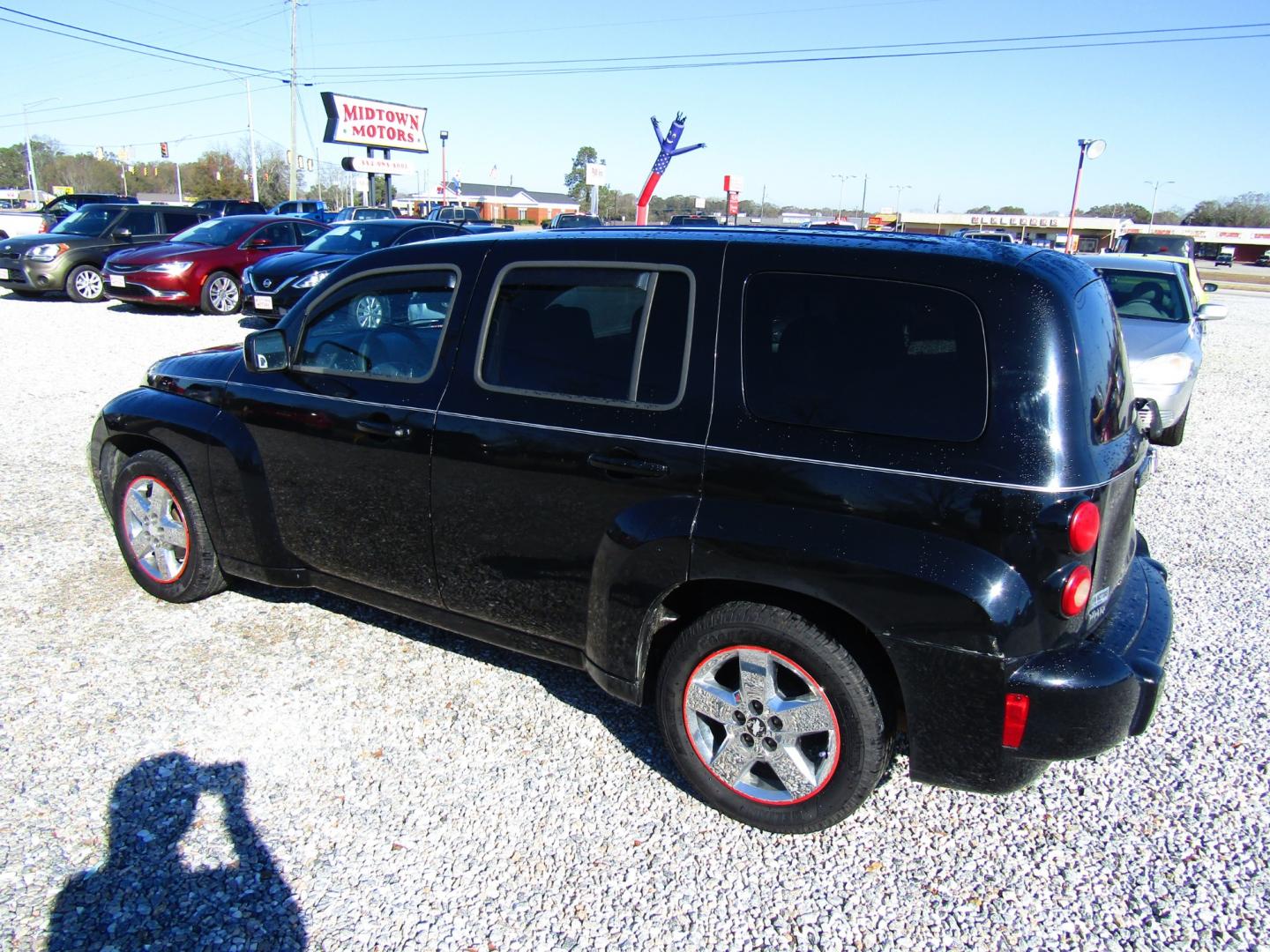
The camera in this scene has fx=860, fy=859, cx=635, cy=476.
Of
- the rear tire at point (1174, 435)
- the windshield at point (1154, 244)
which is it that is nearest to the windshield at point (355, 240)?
the rear tire at point (1174, 435)

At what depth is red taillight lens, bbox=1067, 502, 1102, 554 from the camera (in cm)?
233

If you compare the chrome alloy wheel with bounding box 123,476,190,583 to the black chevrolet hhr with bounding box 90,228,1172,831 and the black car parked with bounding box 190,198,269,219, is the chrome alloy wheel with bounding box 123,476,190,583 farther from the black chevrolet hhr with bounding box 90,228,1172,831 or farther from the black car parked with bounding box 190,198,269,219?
the black car parked with bounding box 190,198,269,219

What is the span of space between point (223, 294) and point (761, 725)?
14.7m

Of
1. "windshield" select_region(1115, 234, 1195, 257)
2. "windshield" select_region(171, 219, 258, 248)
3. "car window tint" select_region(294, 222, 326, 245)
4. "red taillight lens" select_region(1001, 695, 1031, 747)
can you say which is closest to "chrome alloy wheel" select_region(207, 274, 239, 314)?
"windshield" select_region(171, 219, 258, 248)

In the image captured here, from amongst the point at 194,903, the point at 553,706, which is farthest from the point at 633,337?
the point at 194,903

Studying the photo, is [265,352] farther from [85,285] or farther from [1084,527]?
[85,285]

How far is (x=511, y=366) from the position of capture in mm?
3172

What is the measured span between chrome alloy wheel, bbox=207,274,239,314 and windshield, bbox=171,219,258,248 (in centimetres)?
62

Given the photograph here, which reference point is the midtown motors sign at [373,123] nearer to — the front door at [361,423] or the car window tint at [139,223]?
the car window tint at [139,223]

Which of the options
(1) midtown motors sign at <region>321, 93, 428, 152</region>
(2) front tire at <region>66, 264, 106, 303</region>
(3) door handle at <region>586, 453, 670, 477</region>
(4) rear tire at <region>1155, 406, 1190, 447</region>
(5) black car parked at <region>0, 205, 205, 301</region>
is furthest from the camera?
(1) midtown motors sign at <region>321, 93, 428, 152</region>

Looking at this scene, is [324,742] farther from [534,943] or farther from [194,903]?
[534,943]

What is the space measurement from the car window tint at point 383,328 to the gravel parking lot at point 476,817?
1315 millimetres

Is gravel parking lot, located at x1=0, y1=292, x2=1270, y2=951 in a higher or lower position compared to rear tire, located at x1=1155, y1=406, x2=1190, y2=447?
lower

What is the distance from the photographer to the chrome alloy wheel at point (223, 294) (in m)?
14.6
